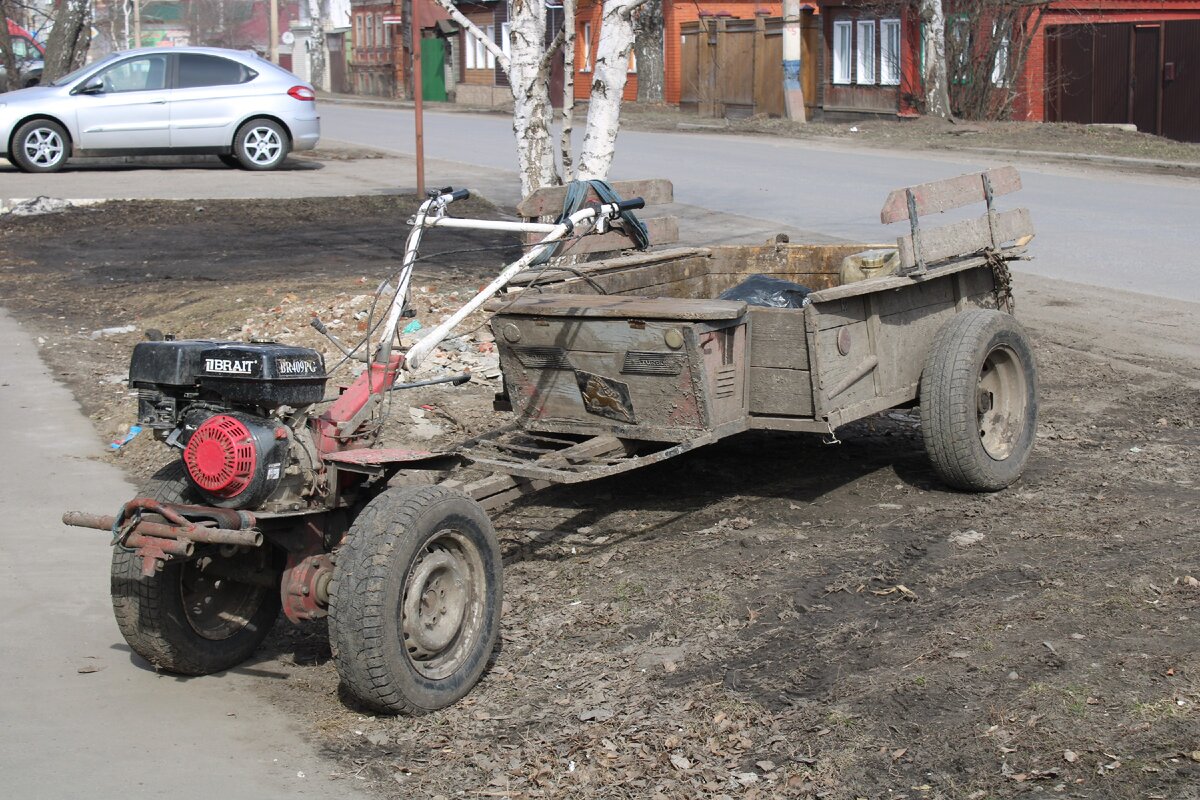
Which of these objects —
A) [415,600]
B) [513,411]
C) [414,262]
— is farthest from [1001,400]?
[415,600]

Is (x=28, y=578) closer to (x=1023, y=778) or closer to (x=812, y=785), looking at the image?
(x=812, y=785)

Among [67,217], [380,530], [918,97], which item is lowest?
[380,530]

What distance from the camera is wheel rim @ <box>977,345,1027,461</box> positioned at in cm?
667

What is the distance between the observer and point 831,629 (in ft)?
16.3

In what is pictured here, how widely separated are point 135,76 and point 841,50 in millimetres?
20617

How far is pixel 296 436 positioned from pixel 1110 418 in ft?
16.4

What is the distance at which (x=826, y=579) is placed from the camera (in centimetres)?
545

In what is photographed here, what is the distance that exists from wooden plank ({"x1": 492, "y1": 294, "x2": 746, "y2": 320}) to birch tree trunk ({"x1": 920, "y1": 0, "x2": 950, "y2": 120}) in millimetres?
25240

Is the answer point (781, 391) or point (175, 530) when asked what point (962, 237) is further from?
point (175, 530)

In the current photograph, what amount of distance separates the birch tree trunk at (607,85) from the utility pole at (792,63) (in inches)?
850

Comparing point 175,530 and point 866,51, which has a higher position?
point 866,51

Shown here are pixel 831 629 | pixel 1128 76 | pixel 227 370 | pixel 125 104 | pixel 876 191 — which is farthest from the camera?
pixel 1128 76

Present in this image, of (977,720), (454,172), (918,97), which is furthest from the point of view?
(918,97)

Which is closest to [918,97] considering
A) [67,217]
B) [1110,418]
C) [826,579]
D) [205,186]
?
[205,186]
